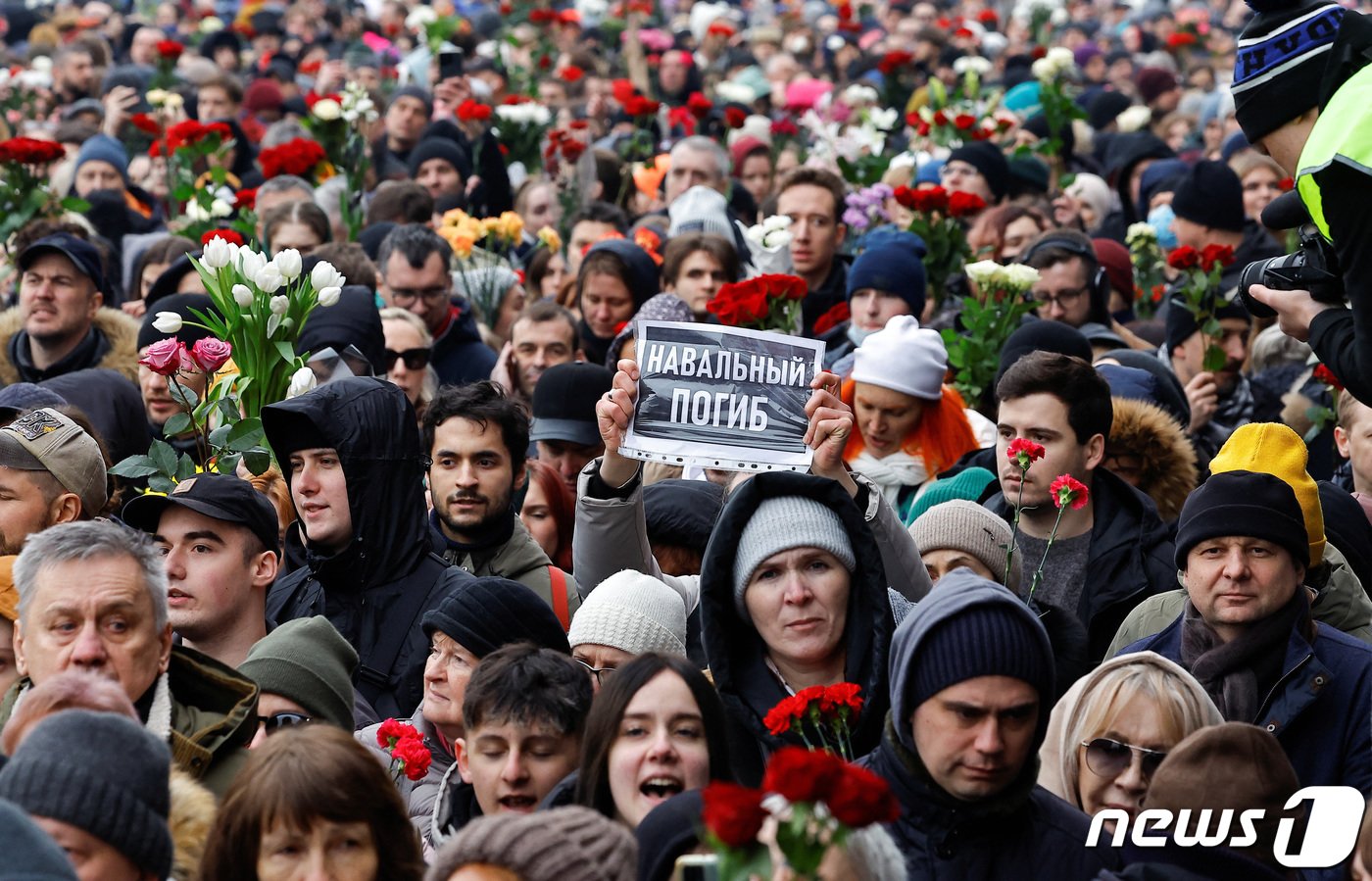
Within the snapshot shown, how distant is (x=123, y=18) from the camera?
893 inches

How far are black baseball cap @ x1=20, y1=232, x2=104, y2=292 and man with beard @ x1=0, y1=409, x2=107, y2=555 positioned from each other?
2464 millimetres

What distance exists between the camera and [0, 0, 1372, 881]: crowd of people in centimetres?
389

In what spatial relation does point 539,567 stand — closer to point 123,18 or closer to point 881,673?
point 881,673

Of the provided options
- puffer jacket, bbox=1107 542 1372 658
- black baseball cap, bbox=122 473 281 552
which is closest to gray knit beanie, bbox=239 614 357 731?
black baseball cap, bbox=122 473 281 552

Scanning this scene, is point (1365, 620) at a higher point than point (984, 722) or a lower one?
higher

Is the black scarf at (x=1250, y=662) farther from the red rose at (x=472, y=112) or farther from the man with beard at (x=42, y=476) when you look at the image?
the red rose at (x=472, y=112)

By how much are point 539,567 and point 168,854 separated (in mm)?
2610

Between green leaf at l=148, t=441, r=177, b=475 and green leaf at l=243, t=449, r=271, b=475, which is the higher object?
green leaf at l=243, t=449, r=271, b=475

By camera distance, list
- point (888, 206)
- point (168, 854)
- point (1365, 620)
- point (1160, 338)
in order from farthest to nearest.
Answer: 1. point (888, 206)
2. point (1160, 338)
3. point (1365, 620)
4. point (168, 854)

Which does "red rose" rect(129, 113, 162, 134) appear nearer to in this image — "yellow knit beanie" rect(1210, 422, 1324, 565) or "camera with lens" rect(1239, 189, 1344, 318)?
"yellow knit beanie" rect(1210, 422, 1324, 565)

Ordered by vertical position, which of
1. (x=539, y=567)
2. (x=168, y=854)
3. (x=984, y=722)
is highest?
(x=539, y=567)

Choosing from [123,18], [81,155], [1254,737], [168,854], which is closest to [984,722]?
[1254,737]

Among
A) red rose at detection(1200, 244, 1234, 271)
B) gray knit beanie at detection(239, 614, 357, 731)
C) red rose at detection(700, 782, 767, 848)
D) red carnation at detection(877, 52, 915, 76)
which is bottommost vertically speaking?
red rose at detection(700, 782, 767, 848)

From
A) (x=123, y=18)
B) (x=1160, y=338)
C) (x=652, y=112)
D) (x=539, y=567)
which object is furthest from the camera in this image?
(x=123, y=18)
